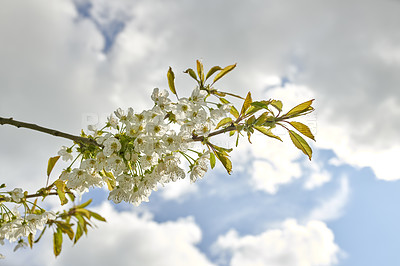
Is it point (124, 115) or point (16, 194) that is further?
point (16, 194)

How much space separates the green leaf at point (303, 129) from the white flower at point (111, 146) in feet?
2.10

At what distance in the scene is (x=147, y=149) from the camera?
1173mm

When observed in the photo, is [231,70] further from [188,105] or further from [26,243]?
[26,243]

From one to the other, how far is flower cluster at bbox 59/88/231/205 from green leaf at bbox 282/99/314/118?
0.23 m

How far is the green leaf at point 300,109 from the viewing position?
1.24m

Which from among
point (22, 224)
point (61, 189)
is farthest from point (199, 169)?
point (22, 224)

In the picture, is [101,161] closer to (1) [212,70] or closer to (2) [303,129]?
(1) [212,70]

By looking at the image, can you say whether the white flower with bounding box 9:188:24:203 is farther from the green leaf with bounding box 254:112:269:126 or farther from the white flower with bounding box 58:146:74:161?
the green leaf with bounding box 254:112:269:126

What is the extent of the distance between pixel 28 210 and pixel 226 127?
900mm

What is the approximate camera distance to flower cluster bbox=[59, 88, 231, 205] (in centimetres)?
119

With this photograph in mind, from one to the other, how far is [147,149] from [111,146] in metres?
0.13

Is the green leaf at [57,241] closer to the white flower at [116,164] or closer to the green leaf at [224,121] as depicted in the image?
the white flower at [116,164]

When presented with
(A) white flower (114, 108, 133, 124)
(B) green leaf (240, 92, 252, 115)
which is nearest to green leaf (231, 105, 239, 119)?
(B) green leaf (240, 92, 252, 115)

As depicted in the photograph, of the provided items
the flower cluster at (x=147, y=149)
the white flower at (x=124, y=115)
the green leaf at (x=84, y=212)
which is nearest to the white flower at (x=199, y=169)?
the flower cluster at (x=147, y=149)
